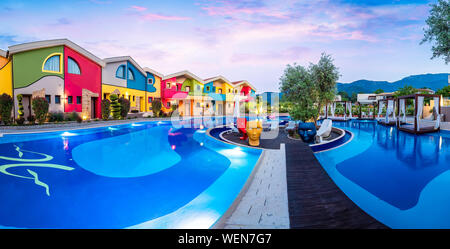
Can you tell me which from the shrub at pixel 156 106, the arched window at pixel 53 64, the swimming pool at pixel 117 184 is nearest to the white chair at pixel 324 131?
the swimming pool at pixel 117 184

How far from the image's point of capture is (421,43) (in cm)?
1123

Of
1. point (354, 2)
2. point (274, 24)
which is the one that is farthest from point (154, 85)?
point (354, 2)

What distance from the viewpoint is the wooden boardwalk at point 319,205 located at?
2736 millimetres

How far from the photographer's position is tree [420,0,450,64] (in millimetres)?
9772

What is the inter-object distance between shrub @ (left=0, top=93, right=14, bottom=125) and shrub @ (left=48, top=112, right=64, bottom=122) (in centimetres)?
208

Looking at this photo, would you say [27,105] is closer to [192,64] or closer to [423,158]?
[423,158]

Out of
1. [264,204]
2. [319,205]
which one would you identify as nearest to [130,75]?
[264,204]

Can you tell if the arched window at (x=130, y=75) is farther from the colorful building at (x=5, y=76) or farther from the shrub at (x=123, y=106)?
the colorful building at (x=5, y=76)

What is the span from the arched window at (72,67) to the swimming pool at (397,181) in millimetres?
20023

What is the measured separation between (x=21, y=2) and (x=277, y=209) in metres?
21.9

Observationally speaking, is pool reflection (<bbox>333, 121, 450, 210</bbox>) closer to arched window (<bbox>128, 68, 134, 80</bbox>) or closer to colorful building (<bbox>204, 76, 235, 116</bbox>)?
arched window (<bbox>128, 68, 134, 80</bbox>)

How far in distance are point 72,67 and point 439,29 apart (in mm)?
24746

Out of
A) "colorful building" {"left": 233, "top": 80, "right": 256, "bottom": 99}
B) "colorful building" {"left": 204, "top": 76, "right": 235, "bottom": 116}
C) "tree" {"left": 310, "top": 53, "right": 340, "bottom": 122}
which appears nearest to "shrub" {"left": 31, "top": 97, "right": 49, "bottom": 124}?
"tree" {"left": 310, "top": 53, "right": 340, "bottom": 122}

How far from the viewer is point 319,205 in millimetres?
3260
